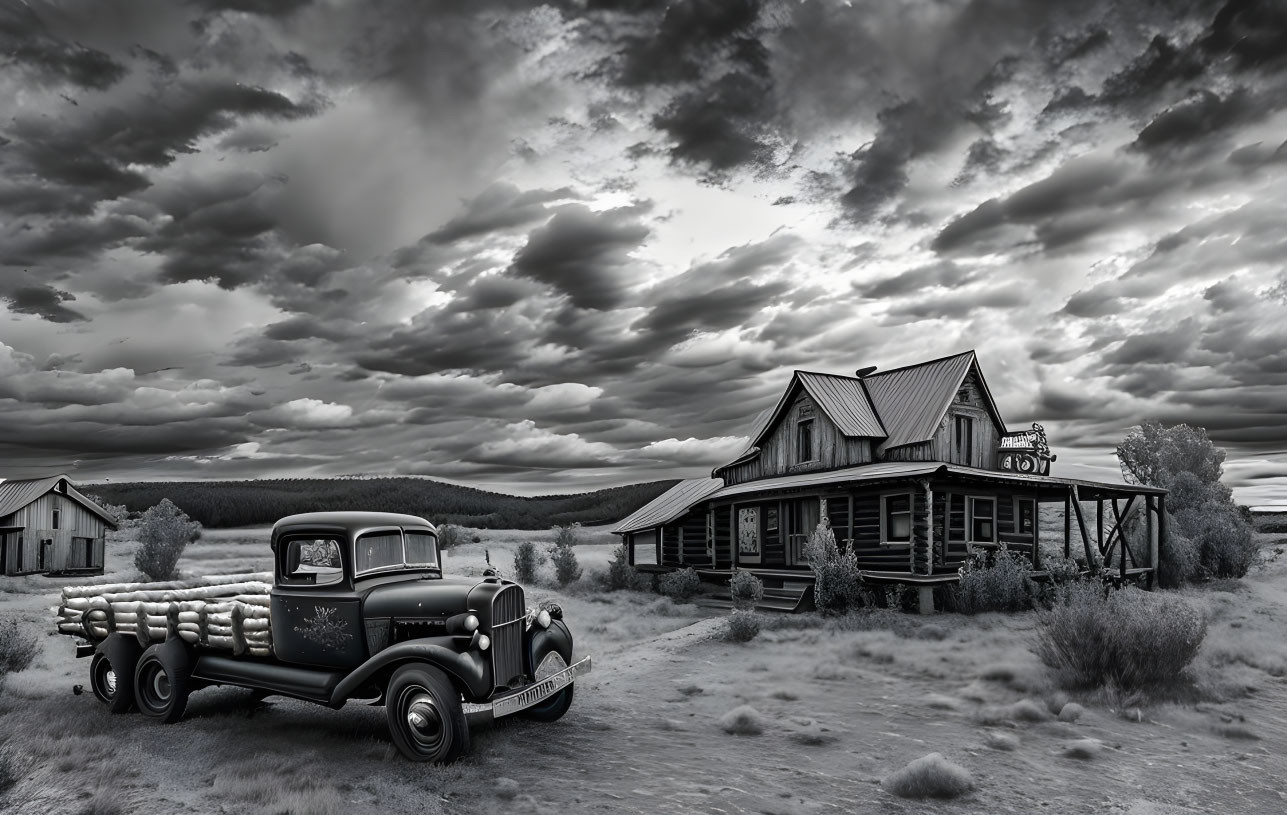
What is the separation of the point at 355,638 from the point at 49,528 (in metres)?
34.0

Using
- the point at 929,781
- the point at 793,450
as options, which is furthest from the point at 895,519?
the point at 929,781

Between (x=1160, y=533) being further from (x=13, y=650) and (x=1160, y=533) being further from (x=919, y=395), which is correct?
(x=13, y=650)

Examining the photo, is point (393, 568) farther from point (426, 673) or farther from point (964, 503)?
point (964, 503)

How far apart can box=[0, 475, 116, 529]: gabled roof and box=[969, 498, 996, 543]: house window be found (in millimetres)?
36154

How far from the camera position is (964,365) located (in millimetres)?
25781

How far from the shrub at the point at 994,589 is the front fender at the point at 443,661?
15653 mm

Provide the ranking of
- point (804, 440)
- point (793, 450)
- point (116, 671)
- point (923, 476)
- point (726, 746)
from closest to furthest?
1. point (726, 746)
2. point (116, 671)
3. point (923, 476)
4. point (804, 440)
5. point (793, 450)

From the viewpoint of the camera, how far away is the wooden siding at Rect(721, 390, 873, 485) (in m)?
25.7

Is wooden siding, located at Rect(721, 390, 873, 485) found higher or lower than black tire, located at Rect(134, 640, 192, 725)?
higher

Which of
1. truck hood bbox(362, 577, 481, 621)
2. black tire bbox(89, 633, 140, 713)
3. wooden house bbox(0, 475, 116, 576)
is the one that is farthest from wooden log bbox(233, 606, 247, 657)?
wooden house bbox(0, 475, 116, 576)

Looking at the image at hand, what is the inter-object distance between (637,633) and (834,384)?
41.2 ft

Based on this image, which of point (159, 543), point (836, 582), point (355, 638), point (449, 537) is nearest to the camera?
point (355, 638)

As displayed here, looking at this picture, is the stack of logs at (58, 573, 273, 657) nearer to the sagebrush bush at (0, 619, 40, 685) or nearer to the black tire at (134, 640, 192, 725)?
the black tire at (134, 640, 192, 725)

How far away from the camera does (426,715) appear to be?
7.96m
